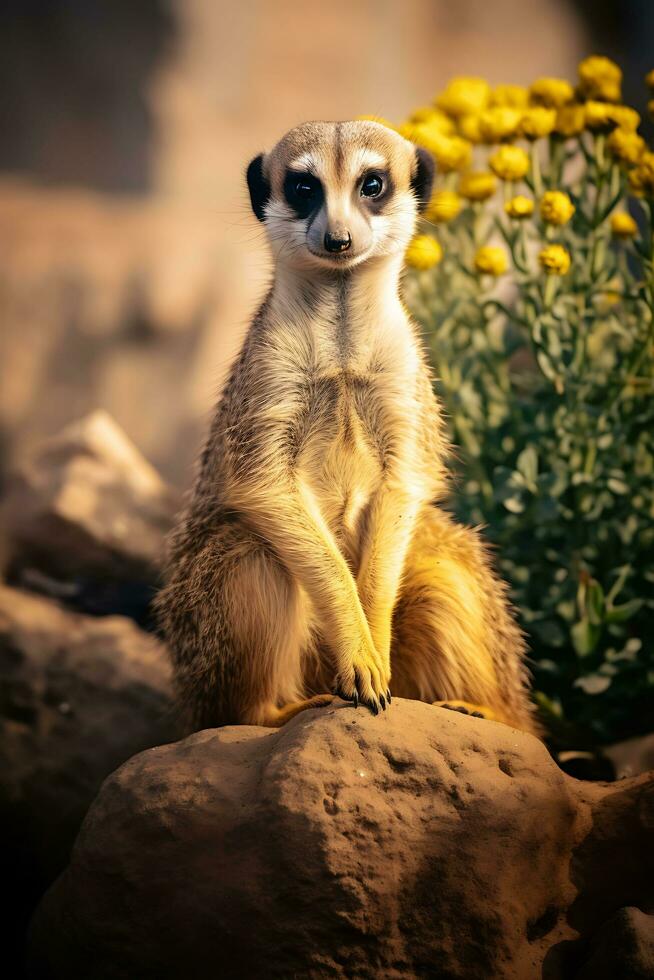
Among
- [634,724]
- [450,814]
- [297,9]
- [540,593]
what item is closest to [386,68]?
[297,9]

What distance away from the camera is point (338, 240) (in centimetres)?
230

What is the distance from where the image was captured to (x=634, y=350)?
3174 millimetres

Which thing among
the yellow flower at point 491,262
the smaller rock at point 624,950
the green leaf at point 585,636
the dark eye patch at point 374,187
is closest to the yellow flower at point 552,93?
the yellow flower at point 491,262

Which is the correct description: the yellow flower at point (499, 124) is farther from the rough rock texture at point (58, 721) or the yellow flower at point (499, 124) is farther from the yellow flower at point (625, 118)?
the rough rock texture at point (58, 721)

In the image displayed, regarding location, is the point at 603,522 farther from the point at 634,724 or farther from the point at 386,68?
Result: the point at 386,68

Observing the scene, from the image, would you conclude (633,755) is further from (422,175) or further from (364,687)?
(422,175)

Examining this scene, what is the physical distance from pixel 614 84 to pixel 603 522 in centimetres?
142

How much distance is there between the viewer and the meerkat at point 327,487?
2451mm

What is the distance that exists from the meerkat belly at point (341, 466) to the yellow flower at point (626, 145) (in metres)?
1.29

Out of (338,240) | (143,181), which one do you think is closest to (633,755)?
(338,240)

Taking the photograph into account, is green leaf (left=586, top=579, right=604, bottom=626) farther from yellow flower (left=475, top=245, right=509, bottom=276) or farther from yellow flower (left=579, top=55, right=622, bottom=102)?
yellow flower (left=579, top=55, right=622, bottom=102)

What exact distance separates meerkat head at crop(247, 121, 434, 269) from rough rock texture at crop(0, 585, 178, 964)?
158cm

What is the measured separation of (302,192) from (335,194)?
0.41 feet

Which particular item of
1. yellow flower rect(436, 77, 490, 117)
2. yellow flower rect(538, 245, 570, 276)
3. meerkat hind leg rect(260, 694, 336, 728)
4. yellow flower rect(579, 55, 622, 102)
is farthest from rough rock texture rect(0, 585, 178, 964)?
yellow flower rect(579, 55, 622, 102)
